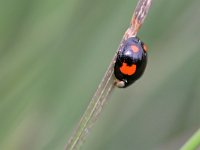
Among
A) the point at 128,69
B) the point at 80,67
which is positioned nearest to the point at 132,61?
the point at 128,69

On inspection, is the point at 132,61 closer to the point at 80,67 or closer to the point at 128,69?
the point at 128,69

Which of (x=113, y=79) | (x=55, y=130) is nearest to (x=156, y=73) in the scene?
(x=55, y=130)

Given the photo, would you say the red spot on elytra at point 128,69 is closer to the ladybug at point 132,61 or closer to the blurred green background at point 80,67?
the ladybug at point 132,61

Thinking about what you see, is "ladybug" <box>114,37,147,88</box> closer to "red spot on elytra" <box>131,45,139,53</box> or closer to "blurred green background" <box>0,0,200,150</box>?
"red spot on elytra" <box>131,45,139,53</box>

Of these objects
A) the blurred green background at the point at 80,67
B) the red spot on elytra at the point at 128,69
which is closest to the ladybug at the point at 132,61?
the red spot on elytra at the point at 128,69

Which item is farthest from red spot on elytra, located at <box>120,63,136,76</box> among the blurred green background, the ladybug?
the blurred green background
